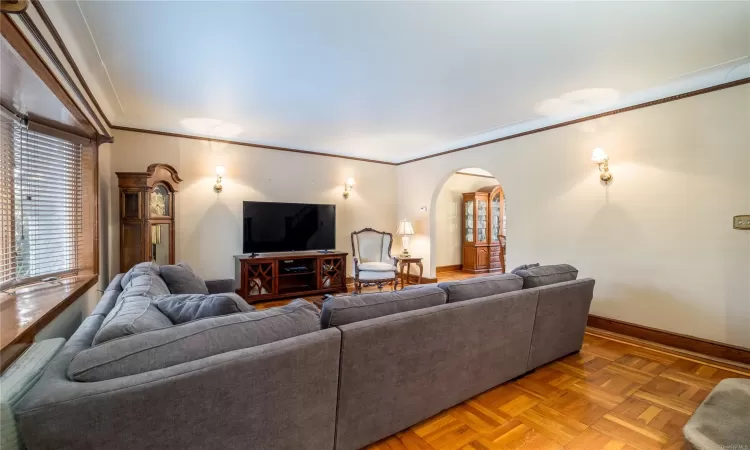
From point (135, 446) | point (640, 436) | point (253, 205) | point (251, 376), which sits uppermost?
point (253, 205)

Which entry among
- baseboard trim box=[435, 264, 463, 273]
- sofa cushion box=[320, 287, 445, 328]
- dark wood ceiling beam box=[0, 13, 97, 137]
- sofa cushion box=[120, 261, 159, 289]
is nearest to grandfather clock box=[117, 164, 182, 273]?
dark wood ceiling beam box=[0, 13, 97, 137]

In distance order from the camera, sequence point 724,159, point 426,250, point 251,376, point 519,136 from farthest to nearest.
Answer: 1. point 426,250
2. point 519,136
3. point 724,159
4. point 251,376

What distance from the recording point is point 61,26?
6.65 feet

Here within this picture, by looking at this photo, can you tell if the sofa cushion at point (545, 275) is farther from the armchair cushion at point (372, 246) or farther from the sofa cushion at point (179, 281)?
the armchair cushion at point (372, 246)

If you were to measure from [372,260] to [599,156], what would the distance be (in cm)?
350

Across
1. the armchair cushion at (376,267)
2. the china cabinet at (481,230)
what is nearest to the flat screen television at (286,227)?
the armchair cushion at (376,267)

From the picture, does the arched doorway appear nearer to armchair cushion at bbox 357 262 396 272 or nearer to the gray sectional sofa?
armchair cushion at bbox 357 262 396 272

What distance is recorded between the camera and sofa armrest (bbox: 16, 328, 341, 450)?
2.93ft

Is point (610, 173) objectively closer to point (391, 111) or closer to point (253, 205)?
point (391, 111)

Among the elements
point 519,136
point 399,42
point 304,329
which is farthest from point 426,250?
point 304,329

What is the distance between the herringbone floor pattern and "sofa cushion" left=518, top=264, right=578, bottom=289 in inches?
27.7

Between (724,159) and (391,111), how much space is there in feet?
10.1

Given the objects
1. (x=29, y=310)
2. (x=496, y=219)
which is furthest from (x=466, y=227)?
(x=29, y=310)

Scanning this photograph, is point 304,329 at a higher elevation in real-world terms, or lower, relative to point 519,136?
lower
